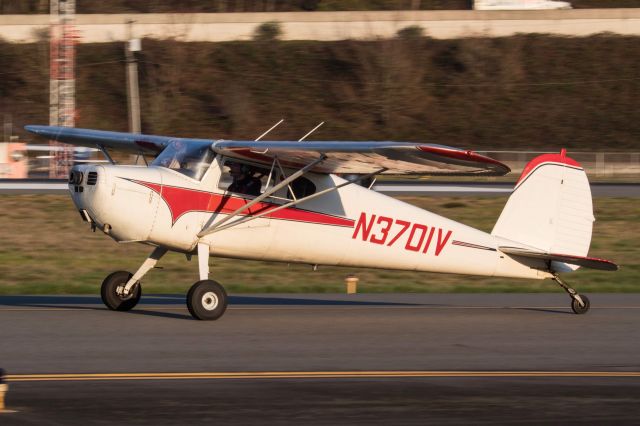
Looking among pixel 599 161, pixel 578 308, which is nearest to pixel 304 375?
pixel 578 308

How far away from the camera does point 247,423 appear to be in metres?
7.48

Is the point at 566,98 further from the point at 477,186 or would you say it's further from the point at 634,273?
the point at 634,273

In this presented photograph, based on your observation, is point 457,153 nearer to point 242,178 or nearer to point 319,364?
point 319,364

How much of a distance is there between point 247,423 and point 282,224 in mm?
5904

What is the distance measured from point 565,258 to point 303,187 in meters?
3.50

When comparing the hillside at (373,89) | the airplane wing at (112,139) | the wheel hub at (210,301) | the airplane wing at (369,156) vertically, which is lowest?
the wheel hub at (210,301)

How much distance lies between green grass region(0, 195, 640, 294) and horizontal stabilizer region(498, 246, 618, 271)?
17.5 feet

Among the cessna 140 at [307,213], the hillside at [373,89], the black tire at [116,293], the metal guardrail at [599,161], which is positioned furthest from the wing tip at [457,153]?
the hillside at [373,89]

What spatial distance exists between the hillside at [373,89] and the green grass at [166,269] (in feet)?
90.4

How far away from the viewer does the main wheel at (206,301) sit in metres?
12.5

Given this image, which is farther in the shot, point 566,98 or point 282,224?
point 566,98

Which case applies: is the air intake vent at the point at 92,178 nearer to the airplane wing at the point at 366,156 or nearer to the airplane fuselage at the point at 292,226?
the airplane fuselage at the point at 292,226

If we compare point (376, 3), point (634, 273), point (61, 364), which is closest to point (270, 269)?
point (634, 273)

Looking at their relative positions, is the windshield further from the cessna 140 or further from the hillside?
the hillside
